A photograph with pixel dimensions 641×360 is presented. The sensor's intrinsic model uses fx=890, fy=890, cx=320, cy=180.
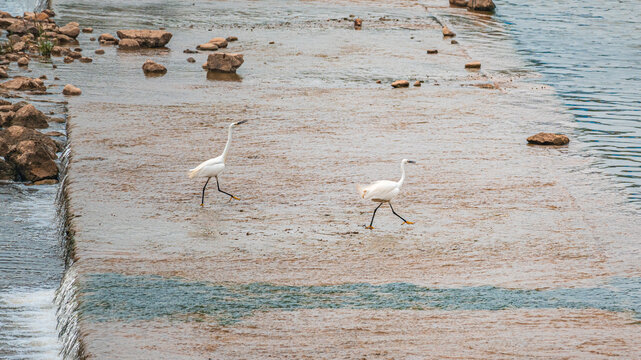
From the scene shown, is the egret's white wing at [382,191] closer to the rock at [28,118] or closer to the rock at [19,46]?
the rock at [28,118]

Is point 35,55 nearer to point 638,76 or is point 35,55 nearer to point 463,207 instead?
point 463,207

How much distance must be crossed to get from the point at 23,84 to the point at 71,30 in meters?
4.96

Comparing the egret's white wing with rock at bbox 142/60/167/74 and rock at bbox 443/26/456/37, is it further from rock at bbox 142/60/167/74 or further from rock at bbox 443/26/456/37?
rock at bbox 443/26/456/37

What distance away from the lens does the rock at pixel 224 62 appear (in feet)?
61.5

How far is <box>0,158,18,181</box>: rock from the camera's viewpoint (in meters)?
12.8

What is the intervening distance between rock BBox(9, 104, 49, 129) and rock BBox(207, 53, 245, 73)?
16.6 ft

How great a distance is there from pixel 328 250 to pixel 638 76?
13015 mm

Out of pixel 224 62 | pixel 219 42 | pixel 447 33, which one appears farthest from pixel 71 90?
pixel 447 33

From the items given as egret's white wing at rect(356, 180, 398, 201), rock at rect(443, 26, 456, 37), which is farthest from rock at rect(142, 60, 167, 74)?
egret's white wing at rect(356, 180, 398, 201)

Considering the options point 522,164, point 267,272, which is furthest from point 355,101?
point 267,272

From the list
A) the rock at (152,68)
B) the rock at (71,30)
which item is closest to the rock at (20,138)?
the rock at (152,68)

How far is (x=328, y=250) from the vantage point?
32.5 ft

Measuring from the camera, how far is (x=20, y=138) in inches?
523

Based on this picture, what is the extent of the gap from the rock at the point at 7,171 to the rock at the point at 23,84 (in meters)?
4.14
